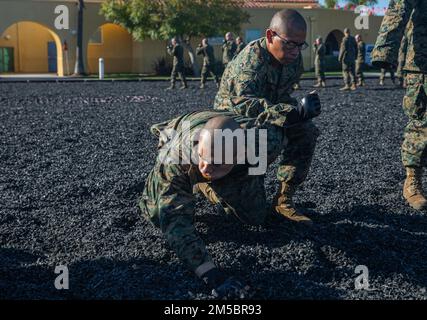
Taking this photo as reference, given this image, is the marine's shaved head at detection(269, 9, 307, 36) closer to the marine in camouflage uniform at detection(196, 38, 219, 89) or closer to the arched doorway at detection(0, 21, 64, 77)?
the marine in camouflage uniform at detection(196, 38, 219, 89)

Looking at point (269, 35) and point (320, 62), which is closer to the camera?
point (269, 35)

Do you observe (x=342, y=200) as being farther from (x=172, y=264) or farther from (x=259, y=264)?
(x=172, y=264)

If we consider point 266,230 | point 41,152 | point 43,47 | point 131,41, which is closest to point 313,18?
point 131,41

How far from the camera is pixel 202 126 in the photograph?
3.21 metres

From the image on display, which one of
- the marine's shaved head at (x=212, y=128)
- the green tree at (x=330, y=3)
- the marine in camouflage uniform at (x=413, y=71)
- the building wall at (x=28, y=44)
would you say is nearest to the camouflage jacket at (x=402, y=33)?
the marine in camouflage uniform at (x=413, y=71)

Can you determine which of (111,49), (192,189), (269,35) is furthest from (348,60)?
(111,49)

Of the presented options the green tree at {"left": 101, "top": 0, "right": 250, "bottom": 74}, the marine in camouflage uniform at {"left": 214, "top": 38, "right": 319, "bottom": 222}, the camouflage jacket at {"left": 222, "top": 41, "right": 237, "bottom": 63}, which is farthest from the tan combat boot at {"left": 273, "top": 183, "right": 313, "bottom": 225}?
the green tree at {"left": 101, "top": 0, "right": 250, "bottom": 74}

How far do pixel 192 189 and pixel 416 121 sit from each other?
2.07 meters

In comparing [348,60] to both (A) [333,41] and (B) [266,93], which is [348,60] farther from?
(A) [333,41]

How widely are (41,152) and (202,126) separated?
4.07 meters

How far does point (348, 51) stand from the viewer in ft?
55.5

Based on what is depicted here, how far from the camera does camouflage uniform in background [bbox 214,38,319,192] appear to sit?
3.71 m

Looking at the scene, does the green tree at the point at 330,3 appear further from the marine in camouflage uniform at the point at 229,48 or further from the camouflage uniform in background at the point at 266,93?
the camouflage uniform in background at the point at 266,93
